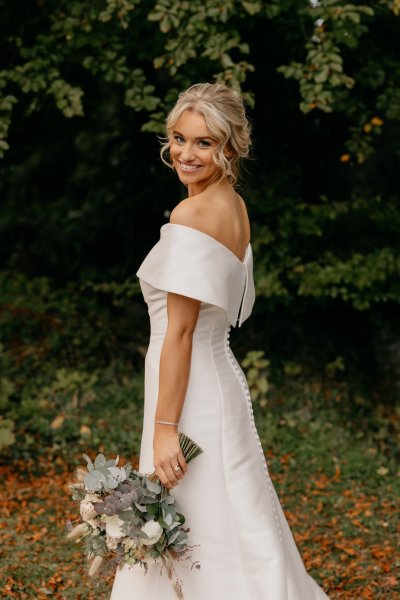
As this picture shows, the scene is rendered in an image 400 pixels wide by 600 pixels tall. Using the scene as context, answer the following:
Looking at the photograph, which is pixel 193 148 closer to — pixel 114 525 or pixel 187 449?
pixel 187 449

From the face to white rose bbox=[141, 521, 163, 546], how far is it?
3.85 ft

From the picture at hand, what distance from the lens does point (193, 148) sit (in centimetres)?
279

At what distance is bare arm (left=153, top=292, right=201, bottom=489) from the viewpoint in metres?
2.67

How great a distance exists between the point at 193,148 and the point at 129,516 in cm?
126

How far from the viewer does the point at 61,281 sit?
10000 millimetres

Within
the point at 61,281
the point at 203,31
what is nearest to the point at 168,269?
the point at 203,31

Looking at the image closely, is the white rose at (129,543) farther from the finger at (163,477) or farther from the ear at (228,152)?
the ear at (228,152)

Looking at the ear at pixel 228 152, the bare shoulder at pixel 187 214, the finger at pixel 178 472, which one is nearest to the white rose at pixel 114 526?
the finger at pixel 178 472

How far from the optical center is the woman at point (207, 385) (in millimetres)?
2691

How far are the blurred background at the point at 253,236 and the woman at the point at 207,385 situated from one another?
1900mm

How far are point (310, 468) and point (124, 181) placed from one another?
14.1ft

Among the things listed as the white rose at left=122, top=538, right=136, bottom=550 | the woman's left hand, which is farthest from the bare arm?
the white rose at left=122, top=538, right=136, bottom=550

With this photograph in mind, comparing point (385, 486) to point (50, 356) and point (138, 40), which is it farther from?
point (138, 40)

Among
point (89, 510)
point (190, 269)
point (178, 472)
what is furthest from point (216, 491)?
point (190, 269)
